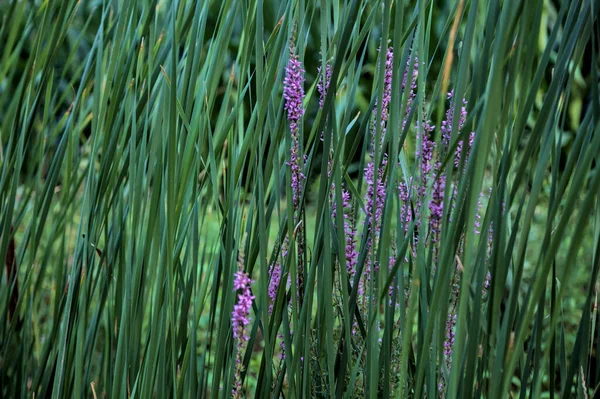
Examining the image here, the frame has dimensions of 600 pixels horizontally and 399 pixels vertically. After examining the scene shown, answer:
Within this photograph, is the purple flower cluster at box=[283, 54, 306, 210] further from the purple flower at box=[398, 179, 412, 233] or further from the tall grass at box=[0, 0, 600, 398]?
the purple flower at box=[398, 179, 412, 233]

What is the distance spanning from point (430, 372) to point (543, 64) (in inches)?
10.8

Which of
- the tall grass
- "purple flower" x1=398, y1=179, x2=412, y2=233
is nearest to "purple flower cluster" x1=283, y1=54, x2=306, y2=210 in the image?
the tall grass

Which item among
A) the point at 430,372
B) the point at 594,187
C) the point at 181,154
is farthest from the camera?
the point at 181,154

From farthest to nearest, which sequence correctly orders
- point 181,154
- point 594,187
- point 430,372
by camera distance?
point 181,154
point 430,372
point 594,187

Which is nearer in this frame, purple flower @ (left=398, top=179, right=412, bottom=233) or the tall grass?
the tall grass

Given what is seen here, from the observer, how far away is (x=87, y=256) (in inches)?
32.4

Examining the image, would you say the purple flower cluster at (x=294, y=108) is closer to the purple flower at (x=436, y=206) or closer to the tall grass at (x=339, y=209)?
the tall grass at (x=339, y=209)

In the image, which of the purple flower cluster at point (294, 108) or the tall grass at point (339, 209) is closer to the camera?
the tall grass at point (339, 209)

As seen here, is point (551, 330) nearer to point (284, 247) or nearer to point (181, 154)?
point (284, 247)

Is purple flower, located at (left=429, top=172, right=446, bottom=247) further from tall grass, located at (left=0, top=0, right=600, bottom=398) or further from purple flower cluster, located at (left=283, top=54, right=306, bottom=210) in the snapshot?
purple flower cluster, located at (left=283, top=54, right=306, bottom=210)

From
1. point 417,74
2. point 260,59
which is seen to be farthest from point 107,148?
point 417,74

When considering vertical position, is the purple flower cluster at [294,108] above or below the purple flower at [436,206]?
above

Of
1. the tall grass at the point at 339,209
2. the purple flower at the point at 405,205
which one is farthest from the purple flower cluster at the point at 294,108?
the purple flower at the point at 405,205

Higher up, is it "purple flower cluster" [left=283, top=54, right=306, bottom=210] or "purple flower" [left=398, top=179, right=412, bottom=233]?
"purple flower cluster" [left=283, top=54, right=306, bottom=210]
